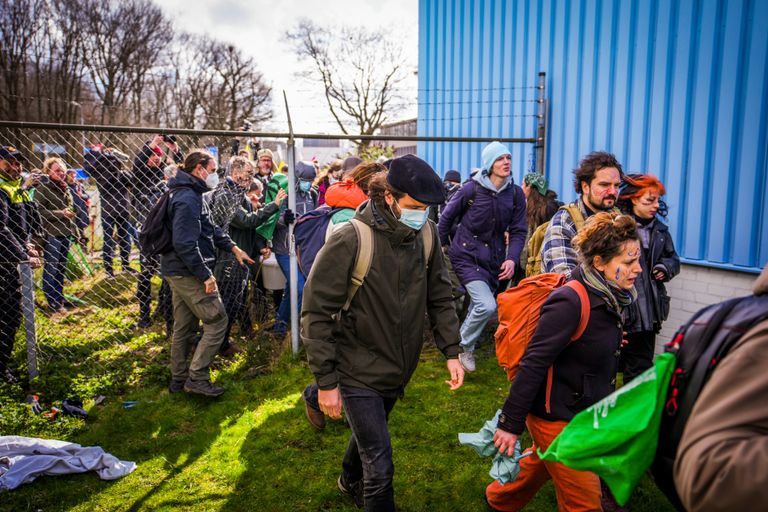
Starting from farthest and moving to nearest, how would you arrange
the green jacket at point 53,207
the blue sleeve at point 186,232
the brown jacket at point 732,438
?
1. the green jacket at point 53,207
2. the blue sleeve at point 186,232
3. the brown jacket at point 732,438

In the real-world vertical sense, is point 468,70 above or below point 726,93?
above

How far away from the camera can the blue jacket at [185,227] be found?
4.82m

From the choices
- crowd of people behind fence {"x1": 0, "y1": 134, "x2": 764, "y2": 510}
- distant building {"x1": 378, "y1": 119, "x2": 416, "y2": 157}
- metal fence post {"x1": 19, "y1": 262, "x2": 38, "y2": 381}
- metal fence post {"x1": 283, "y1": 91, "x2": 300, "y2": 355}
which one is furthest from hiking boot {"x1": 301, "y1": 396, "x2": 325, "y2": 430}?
distant building {"x1": 378, "y1": 119, "x2": 416, "y2": 157}

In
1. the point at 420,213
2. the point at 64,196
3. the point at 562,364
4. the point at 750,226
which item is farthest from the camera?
the point at 64,196

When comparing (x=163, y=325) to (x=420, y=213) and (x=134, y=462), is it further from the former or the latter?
(x=420, y=213)

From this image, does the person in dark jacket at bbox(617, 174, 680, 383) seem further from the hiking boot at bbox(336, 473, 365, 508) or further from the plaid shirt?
the hiking boot at bbox(336, 473, 365, 508)

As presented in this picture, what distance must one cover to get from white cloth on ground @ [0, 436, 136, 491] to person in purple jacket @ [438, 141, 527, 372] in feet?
10.6

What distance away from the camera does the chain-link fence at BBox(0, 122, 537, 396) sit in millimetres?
5637

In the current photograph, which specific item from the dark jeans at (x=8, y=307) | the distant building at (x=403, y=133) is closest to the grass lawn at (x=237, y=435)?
the dark jeans at (x=8, y=307)

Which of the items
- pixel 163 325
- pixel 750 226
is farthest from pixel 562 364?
pixel 163 325

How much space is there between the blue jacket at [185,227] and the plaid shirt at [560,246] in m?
2.89

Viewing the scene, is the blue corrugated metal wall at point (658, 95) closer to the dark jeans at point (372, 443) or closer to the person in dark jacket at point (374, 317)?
the person in dark jacket at point (374, 317)

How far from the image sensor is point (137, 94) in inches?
1393

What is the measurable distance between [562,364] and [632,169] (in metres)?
4.49
